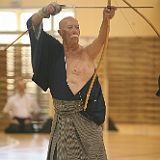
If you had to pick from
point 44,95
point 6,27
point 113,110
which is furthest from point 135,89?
point 6,27

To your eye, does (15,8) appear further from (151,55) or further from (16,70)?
(151,55)

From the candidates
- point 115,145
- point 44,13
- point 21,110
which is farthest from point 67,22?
point 21,110

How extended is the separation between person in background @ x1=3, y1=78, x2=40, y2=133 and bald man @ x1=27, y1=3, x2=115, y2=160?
5.37 meters

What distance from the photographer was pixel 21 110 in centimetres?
780

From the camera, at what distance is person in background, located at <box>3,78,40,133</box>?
306 inches

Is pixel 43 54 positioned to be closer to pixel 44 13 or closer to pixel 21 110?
pixel 44 13

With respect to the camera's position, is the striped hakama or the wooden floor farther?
the wooden floor

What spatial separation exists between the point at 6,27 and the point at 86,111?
560 centimetres

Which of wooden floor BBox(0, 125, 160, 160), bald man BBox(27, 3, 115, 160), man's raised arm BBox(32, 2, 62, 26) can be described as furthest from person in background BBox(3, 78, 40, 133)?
man's raised arm BBox(32, 2, 62, 26)

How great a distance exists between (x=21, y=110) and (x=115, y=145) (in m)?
2.09

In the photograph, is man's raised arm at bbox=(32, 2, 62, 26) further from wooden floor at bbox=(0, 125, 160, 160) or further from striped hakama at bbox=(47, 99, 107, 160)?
wooden floor at bbox=(0, 125, 160, 160)

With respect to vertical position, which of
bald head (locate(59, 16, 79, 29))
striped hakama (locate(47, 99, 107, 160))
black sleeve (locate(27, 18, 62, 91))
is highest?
bald head (locate(59, 16, 79, 29))

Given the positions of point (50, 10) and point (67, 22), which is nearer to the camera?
point (50, 10)

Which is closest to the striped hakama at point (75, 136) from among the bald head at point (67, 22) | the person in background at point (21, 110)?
the bald head at point (67, 22)
